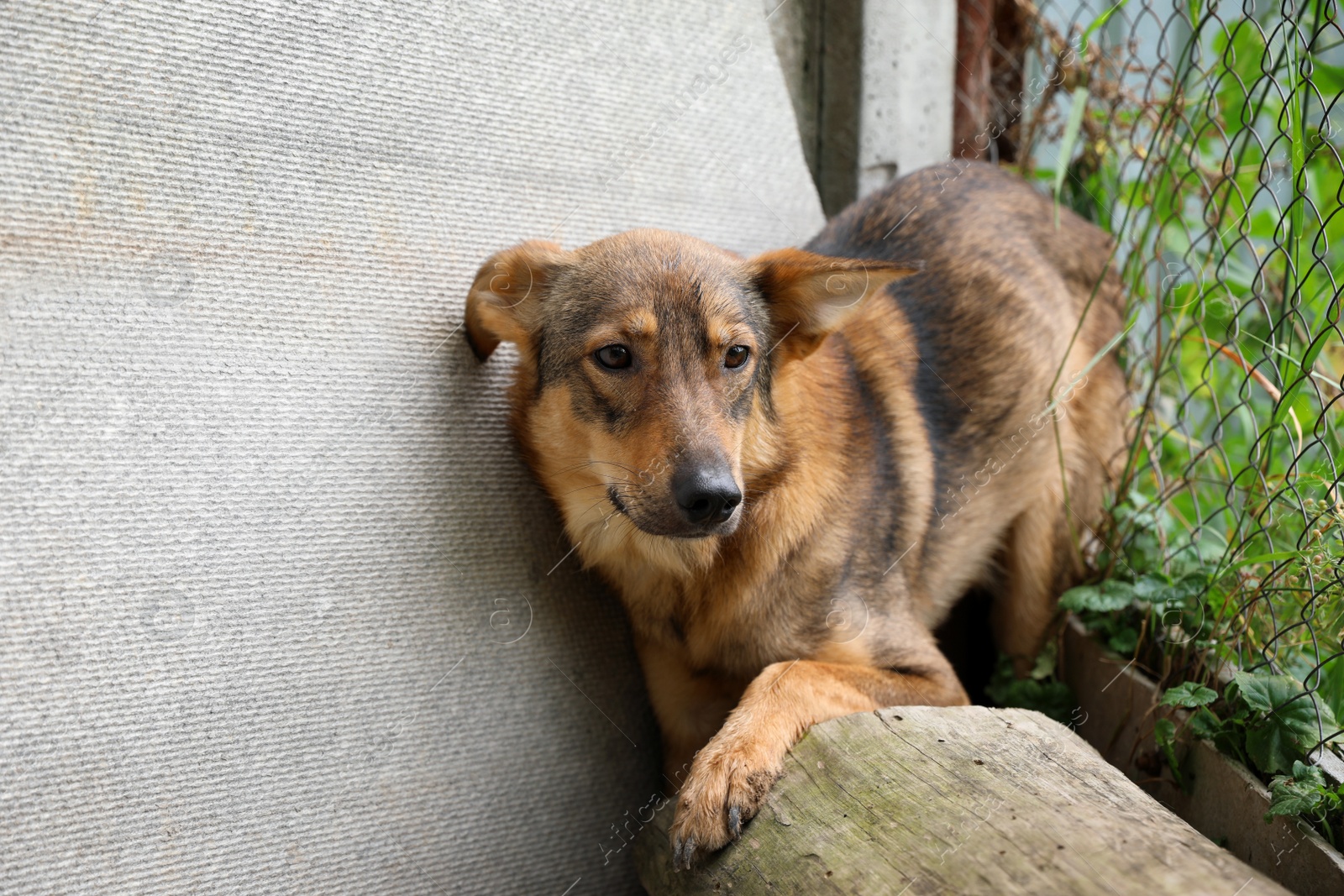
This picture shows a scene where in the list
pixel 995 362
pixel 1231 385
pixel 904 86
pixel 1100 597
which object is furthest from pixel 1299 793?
pixel 904 86

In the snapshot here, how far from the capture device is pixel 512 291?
258 centimetres

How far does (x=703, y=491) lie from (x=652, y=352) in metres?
0.43

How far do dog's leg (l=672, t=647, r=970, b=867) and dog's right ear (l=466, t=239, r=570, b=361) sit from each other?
115 cm

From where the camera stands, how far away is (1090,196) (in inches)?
158

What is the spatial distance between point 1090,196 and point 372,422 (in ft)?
10.2

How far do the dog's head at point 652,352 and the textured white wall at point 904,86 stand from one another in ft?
4.94

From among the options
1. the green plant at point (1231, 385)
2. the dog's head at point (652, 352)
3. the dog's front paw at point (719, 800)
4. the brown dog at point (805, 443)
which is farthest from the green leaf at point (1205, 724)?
the dog's head at point (652, 352)

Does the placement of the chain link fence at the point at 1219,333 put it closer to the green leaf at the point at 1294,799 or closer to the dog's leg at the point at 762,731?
the green leaf at the point at 1294,799

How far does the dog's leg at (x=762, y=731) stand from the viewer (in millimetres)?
2150

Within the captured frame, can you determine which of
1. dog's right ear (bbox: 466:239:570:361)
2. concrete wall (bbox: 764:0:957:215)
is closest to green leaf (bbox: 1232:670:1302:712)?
dog's right ear (bbox: 466:239:570:361)

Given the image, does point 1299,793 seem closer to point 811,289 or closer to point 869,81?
point 811,289

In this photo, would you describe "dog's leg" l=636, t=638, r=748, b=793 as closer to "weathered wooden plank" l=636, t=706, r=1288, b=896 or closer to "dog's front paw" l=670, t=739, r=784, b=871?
"weathered wooden plank" l=636, t=706, r=1288, b=896

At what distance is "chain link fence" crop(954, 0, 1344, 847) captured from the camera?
225 cm

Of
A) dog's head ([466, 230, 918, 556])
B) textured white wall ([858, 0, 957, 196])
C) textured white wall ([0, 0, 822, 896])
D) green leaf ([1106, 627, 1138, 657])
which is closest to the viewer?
textured white wall ([0, 0, 822, 896])
